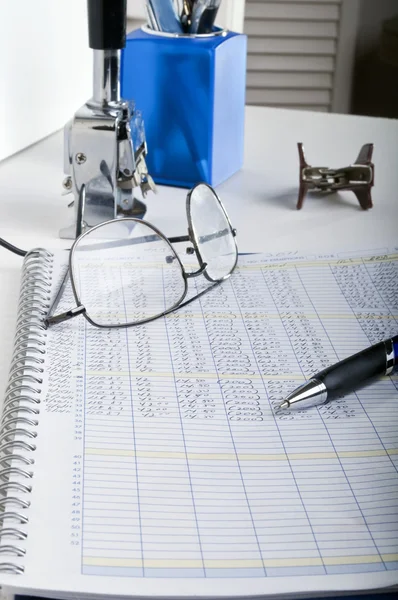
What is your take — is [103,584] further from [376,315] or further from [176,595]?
[376,315]

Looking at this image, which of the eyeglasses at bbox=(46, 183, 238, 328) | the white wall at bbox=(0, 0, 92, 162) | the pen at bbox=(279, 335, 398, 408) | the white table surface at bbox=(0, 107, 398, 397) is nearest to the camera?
the pen at bbox=(279, 335, 398, 408)

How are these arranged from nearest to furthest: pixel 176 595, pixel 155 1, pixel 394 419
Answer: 1. pixel 176 595
2. pixel 394 419
3. pixel 155 1

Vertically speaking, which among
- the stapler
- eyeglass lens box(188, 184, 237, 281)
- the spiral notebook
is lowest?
the spiral notebook

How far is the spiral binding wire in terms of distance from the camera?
0.38 meters

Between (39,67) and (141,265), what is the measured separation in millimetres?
397

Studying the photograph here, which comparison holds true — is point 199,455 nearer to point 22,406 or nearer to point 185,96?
point 22,406

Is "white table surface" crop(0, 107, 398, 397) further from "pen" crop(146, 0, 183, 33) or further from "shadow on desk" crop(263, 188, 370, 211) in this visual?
"pen" crop(146, 0, 183, 33)

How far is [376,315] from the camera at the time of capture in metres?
0.60

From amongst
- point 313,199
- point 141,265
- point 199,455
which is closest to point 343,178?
point 313,199

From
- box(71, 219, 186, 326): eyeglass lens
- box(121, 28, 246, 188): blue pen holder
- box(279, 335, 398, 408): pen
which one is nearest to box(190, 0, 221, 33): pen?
box(121, 28, 246, 188): blue pen holder

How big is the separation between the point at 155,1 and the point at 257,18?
1589 millimetres

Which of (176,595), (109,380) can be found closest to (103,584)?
(176,595)

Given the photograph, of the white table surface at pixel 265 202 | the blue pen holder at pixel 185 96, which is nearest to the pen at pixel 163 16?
the blue pen holder at pixel 185 96

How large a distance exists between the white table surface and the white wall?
3 cm
